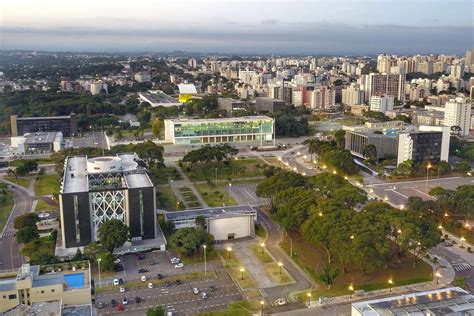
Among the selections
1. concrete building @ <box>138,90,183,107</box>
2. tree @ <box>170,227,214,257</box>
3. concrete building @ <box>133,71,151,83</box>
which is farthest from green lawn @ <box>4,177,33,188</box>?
concrete building @ <box>133,71,151,83</box>

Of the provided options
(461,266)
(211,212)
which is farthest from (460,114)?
(211,212)

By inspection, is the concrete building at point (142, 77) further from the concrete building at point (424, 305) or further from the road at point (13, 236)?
the concrete building at point (424, 305)

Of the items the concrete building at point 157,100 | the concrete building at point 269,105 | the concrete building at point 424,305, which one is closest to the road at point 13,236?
the concrete building at point 424,305

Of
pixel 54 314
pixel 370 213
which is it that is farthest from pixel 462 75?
pixel 54 314

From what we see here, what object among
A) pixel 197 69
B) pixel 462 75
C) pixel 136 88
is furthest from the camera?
pixel 197 69

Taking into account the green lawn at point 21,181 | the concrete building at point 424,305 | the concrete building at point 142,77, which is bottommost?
the green lawn at point 21,181

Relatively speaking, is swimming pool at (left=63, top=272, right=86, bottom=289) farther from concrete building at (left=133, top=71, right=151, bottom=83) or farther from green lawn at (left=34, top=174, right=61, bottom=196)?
concrete building at (left=133, top=71, right=151, bottom=83)

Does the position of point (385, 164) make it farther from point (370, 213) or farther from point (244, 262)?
point (244, 262)
